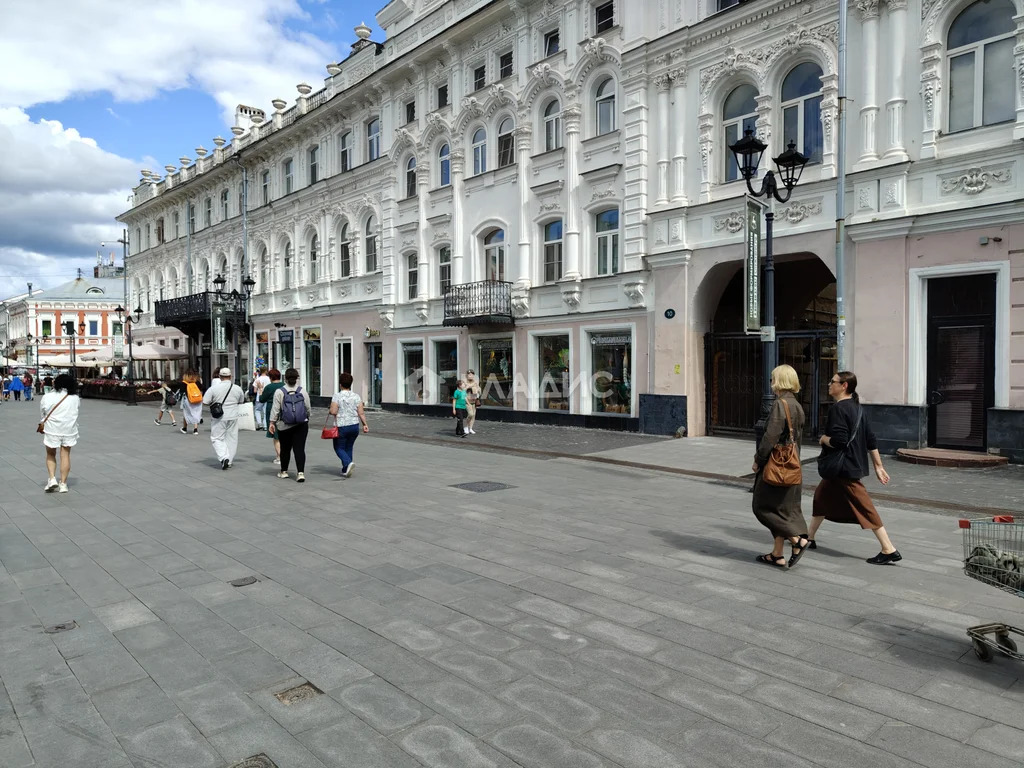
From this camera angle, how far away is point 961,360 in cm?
1368

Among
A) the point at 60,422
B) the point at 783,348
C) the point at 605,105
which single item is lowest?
the point at 60,422

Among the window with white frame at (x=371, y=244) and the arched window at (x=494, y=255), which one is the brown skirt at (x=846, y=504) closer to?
the arched window at (x=494, y=255)

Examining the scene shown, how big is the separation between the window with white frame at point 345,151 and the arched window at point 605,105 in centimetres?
1376

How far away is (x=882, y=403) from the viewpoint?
1430 centimetres

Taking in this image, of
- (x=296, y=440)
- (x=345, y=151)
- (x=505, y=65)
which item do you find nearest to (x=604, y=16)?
(x=505, y=65)

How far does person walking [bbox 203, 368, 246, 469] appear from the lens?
41.1ft

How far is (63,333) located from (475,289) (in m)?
73.8

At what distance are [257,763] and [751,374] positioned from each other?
16028 millimetres

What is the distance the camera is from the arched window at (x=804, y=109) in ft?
51.7

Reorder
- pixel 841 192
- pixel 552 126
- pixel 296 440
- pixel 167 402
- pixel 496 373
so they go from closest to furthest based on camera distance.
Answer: pixel 296 440
pixel 841 192
pixel 552 126
pixel 496 373
pixel 167 402

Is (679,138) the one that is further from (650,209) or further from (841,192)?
(841,192)

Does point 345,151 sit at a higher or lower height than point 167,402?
higher

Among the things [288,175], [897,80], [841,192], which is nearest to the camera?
[841,192]

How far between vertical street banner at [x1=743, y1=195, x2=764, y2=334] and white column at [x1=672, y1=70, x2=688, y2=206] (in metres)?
4.91
